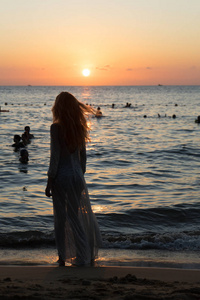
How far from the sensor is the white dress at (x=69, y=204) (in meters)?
5.18

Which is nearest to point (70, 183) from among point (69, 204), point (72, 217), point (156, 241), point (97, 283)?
point (69, 204)

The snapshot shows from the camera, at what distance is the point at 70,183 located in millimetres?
5184

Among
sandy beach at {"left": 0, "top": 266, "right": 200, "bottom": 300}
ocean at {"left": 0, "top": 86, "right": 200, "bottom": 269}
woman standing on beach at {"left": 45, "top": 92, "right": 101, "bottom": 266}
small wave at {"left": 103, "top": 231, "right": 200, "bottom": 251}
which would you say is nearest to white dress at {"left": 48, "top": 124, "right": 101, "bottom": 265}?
woman standing on beach at {"left": 45, "top": 92, "right": 101, "bottom": 266}

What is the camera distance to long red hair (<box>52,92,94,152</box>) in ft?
16.6

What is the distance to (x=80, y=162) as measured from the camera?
17.6ft

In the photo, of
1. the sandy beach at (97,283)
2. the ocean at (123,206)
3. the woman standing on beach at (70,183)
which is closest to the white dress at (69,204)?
the woman standing on beach at (70,183)

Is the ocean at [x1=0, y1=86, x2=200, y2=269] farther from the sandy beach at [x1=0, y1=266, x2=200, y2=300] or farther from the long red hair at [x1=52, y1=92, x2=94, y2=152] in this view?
the long red hair at [x1=52, y1=92, x2=94, y2=152]

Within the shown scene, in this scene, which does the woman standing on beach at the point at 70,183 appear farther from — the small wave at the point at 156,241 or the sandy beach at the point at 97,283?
the small wave at the point at 156,241

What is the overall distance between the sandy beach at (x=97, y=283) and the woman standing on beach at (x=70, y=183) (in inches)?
11.9

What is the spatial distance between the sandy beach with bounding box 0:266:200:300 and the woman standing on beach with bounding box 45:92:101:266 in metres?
0.30

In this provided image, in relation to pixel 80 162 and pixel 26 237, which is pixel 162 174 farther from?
pixel 80 162

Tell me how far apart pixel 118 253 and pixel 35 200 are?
3.78 meters

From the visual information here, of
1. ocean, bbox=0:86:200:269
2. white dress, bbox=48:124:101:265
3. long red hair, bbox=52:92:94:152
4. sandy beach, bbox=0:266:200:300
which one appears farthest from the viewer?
ocean, bbox=0:86:200:269

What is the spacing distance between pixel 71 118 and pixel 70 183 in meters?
0.80
